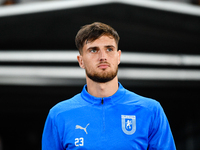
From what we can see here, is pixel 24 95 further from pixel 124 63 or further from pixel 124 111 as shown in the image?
pixel 124 111

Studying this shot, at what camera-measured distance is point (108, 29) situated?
5.77ft

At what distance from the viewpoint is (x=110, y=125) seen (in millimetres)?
1678

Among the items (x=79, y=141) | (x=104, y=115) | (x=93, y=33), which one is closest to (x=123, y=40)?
(x=93, y=33)

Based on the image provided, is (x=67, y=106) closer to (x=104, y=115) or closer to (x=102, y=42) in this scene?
(x=104, y=115)

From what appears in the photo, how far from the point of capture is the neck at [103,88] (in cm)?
175

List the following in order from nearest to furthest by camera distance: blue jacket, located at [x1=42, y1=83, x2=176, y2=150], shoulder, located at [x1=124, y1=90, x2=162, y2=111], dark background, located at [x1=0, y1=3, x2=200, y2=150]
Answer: blue jacket, located at [x1=42, y1=83, x2=176, y2=150], shoulder, located at [x1=124, y1=90, x2=162, y2=111], dark background, located at [x1=0, y1=3, x2=200, y2=150]

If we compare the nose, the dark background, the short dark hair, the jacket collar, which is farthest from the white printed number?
the dark background

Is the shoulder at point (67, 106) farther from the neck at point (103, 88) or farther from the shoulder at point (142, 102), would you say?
the shoulder at point (142, 102)

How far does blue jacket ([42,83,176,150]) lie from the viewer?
163 centimetres

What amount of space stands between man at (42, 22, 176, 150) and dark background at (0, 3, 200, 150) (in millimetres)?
4728

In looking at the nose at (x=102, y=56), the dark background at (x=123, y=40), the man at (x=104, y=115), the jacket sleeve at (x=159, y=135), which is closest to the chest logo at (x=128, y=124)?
the man at (x=104, y=115)

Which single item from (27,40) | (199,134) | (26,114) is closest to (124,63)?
(27,40)

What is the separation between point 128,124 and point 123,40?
21.6 ft

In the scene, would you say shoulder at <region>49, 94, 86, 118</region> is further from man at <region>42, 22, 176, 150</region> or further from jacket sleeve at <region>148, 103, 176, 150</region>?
jacket sleeve at <region>148, 103, 176, 150</region>
